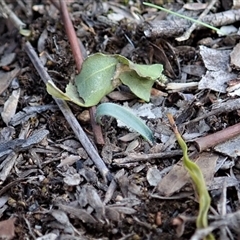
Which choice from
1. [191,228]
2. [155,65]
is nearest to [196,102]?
[155,65]

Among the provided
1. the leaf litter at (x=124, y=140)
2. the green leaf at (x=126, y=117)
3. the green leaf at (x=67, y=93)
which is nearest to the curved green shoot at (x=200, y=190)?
the leaf litter at (x=124, y=140)

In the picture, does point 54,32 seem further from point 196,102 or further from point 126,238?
point 126,238

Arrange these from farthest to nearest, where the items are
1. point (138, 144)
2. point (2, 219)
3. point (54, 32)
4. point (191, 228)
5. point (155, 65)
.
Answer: point (54, 32), point (155, 65), point (138, 144), point (2, 219), point (191, 228)

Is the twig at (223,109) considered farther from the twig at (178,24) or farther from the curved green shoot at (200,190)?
the twig at (178,24)

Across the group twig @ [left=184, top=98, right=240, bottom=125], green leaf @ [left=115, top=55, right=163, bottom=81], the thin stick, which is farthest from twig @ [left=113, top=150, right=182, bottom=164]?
the thin stick

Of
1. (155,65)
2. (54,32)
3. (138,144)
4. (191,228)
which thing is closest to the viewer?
(191,228)

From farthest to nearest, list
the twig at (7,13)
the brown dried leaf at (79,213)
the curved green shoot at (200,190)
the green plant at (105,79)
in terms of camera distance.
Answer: the twig at (7,13) → the green plant at (105,79) → the brown dried leaf at (79,213) → the curved green shoot at (200,190)
